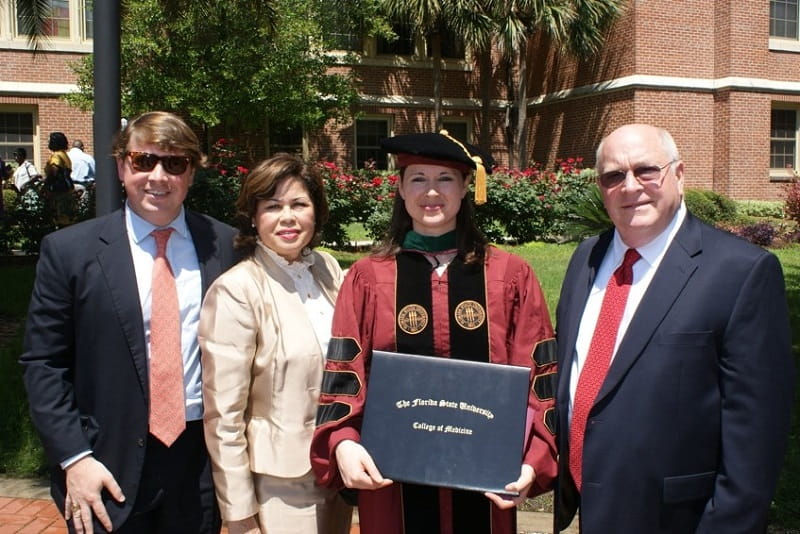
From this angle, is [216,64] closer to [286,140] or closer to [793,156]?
[286,140]

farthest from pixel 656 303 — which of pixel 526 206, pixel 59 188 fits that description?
pixel 526 206

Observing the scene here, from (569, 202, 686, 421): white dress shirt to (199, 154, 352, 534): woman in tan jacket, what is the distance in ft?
2.76

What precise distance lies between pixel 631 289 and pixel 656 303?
15cm

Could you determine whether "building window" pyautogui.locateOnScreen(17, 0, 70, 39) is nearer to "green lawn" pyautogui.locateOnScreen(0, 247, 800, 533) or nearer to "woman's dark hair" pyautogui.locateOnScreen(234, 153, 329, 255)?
"green lawn" pyautogui.locateOnScreen(0, 247, 800, 533)

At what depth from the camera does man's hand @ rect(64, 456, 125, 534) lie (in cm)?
239

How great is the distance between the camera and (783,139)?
72.2 feet

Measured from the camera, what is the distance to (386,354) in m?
2.28

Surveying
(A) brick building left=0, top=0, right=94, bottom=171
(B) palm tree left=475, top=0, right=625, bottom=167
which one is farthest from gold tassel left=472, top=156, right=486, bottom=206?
(A) brick building left=0, top=0, right=94, bottom=171

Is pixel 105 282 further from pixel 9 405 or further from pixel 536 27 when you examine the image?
pixel 536 27

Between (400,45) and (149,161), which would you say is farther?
(400,45)

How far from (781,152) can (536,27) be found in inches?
321

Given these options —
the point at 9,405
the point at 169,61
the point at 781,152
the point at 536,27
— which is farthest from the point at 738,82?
the point at 9,405

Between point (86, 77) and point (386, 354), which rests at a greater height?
point (86, 77)

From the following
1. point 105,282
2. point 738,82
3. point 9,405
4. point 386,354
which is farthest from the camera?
point 738,82
